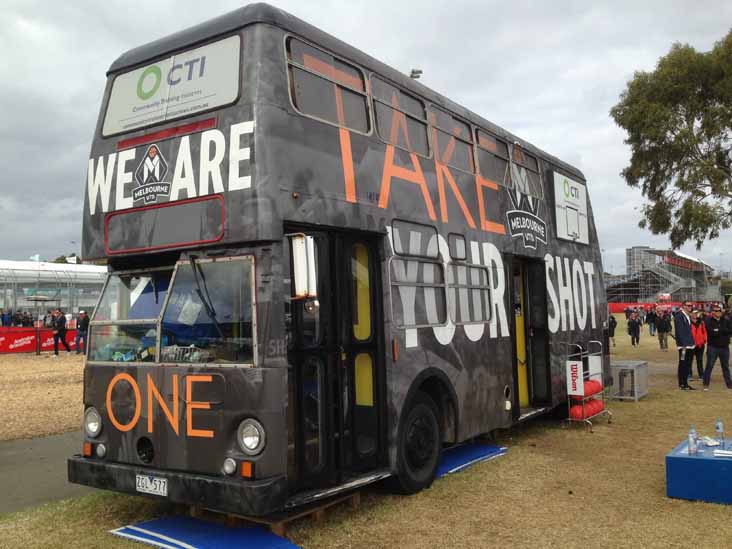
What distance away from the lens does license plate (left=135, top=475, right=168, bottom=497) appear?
5238mm

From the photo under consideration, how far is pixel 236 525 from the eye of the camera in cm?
589

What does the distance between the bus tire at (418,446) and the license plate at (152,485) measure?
2.28m

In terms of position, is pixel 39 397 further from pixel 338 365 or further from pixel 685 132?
pixel 685 132

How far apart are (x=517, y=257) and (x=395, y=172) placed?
357 centimetres

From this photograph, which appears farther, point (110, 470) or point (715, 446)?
point (715, 446)

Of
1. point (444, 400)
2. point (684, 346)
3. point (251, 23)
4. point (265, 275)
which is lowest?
point (444, 400)

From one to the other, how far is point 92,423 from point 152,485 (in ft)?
3.28

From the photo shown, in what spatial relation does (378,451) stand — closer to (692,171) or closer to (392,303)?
(392,303)

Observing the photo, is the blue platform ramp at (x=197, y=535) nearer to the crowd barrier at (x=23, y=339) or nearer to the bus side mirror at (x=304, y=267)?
the bus side mirror at (x=304, y=267)

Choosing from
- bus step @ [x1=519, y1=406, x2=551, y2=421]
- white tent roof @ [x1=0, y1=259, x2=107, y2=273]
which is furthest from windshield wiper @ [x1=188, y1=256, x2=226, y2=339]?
white tent roof @ [x1=0, y1=259, x2=107, y2=273]

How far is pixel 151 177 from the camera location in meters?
5.89

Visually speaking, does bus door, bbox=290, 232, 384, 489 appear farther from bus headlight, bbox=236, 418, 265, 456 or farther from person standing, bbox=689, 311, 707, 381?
person standing, bbox=689, 311, 707, 381

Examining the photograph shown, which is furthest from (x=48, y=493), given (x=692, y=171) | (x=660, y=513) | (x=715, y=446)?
(x=692, y=171)

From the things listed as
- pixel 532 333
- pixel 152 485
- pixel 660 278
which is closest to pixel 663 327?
pixel 532 333
